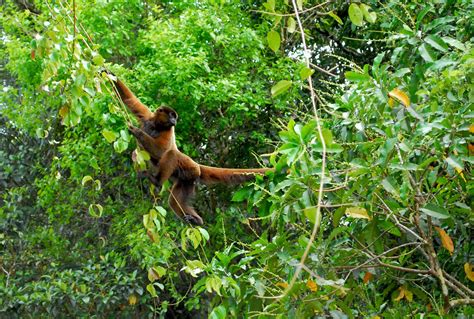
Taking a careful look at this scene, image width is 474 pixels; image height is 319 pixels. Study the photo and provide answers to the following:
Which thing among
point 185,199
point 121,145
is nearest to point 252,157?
point 185,199

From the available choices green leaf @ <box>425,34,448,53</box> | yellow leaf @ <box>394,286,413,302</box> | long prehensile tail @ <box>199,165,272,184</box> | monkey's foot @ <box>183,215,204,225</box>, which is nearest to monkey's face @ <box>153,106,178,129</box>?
long prehensile tail @ <box>199,165,272,184</box>

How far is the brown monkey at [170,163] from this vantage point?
7262 mm

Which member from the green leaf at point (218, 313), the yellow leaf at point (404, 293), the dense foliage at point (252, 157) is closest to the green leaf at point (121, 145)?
the dense foliage at point (252, 157)

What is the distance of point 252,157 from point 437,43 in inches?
232

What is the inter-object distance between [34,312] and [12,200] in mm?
1504

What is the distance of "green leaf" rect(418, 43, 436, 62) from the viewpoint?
374 cm

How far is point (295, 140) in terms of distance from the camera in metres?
3.59

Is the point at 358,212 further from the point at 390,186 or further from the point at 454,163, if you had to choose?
the point at 454,163

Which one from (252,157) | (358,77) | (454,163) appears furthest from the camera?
(252,157)

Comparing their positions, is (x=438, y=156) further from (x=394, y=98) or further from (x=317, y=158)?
(x=317, y=158)

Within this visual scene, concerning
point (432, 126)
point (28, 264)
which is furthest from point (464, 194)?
point (28, 264)

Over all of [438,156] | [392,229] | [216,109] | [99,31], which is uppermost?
[438,156]

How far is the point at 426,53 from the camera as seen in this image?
148 inches

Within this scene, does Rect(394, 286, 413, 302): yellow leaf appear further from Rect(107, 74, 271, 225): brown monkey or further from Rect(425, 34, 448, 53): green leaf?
Rect(107, 74, 271, 225): brown monkey
